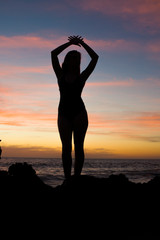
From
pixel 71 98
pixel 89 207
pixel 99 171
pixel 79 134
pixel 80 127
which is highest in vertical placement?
pixel 71 98

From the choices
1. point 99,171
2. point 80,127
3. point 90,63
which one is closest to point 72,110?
point 80,127

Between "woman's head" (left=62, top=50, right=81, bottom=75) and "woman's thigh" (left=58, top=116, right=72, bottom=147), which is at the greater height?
"woman's head" (left=62, top=50, right=81, bottom=75)

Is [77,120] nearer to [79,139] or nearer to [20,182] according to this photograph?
[79,139]

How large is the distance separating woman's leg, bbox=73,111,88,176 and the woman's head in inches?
38.8

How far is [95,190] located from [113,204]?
428 millimetres

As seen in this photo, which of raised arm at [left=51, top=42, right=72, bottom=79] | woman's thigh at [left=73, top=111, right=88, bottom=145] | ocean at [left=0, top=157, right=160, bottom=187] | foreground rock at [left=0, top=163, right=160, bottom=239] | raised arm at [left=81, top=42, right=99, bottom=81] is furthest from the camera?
ocean at [left=0, top=157, right=160, bottom=187]

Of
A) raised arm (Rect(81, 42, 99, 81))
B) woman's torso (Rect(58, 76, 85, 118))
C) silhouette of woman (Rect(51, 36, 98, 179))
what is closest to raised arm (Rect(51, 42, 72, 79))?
silhouette of woman (Rect(51, 36, 98, 179))

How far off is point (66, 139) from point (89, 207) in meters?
1.52

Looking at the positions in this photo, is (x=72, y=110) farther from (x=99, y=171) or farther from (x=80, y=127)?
(x=99, y=171)

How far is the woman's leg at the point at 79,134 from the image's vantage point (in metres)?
5.61

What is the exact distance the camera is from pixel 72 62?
5707mm

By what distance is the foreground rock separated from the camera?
458cm

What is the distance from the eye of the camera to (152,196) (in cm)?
540

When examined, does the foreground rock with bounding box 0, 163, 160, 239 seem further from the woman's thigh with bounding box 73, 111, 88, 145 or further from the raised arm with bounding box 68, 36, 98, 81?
the raised arm with bounding box 68, 36, 98, 81
